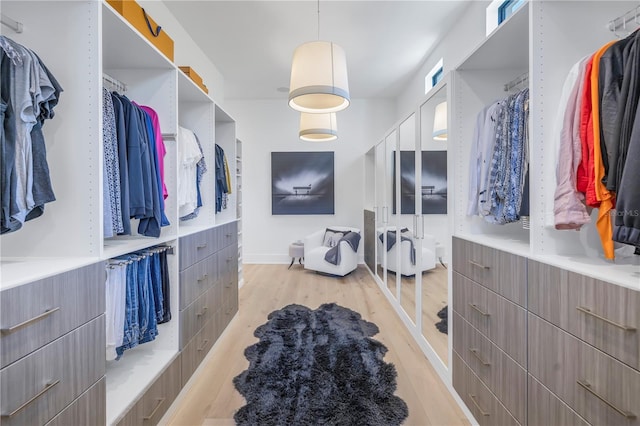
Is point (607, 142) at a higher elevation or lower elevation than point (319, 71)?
lower

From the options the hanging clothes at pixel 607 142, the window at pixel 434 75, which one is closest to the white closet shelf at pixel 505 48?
the hanging clothes at pixel 607 142

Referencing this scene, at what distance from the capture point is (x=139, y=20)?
61.5 inches

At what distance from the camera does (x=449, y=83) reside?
1.94 metres

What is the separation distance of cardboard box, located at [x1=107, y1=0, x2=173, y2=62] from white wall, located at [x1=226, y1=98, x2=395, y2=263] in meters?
3.96

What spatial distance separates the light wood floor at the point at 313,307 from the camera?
1775mm

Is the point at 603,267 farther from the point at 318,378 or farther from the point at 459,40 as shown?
the point at 459,40

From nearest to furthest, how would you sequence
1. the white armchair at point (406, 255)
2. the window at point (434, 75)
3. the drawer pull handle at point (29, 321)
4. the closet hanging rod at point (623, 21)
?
the drawer pull handle at point (29, 321), the closet hanging rod at point (623, 21), the white armchair at point (406, 255), the window at point (434, 75)

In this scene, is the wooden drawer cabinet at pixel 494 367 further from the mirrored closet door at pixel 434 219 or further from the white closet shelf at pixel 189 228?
the white closet shelf at pixel 189 228

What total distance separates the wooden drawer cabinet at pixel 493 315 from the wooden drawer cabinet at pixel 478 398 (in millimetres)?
264

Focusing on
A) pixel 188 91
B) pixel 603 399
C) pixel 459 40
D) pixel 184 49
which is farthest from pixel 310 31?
pixel 603 399

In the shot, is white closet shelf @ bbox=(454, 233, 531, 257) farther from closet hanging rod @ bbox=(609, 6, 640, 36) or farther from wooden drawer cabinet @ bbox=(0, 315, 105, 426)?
wooden drawer cabinet @ bbox=(0, 315, 105, 426)

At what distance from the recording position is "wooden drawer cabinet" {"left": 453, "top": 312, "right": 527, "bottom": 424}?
130 centimetres

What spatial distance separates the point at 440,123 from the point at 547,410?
1648 mm

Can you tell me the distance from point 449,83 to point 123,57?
1.85 meters
